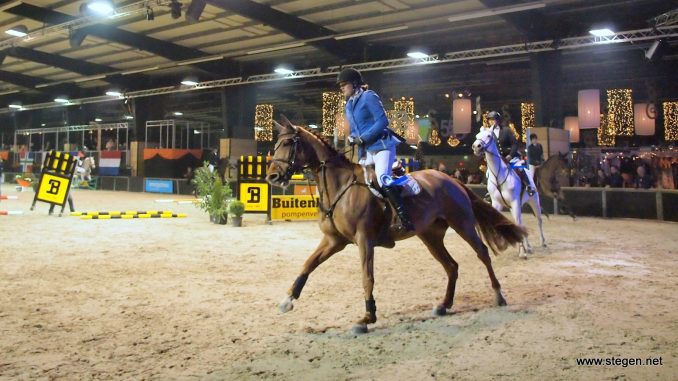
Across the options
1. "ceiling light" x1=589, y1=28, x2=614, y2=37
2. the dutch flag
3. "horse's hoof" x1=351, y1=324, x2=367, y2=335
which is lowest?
"horse's hoof" x1=351, y1=324, x2=367, y2=335

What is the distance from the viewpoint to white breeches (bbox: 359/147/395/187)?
4.44 metres

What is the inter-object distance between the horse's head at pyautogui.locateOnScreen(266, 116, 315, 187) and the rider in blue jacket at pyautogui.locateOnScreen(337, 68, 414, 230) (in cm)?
44

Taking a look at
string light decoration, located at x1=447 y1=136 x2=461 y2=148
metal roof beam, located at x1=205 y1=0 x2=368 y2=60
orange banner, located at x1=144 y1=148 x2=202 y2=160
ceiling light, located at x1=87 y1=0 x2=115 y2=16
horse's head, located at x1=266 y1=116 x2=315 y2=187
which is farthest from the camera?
orange banner, located at x1=144 y1=148 x2=202 y2=160

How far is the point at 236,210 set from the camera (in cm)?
1218

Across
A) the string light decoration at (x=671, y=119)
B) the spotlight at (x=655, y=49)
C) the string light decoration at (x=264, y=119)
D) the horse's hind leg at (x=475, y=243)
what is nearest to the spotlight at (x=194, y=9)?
the string light decoration at (x=264, y=119)

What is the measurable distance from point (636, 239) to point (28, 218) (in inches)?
571

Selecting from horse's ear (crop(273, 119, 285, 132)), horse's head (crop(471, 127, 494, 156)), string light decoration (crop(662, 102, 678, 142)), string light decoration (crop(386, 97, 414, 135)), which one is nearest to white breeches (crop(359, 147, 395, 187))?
horse's ear (crop(273, 119, 285, 132))

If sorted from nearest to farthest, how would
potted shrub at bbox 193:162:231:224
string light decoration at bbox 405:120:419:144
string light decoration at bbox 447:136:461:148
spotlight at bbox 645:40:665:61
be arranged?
potted shrub at bbox 193:162:231:224 → spotlight at bbox 645:40:665:61 → string light decoration at bbox 405:120:419:144 → string light decoration at bbox 447:136:461:148

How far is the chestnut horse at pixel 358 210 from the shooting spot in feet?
14.3

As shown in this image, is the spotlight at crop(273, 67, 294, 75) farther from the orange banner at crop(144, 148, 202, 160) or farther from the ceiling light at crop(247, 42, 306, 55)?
the orange banner at crop(144, 148, 202, 160)

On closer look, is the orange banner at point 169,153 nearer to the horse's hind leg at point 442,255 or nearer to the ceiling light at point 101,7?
the ceiling light at point 101,7

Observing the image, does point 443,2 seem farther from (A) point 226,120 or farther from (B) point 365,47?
(A) point 226,120

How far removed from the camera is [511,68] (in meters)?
22.1

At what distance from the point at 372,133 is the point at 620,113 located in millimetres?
17897
